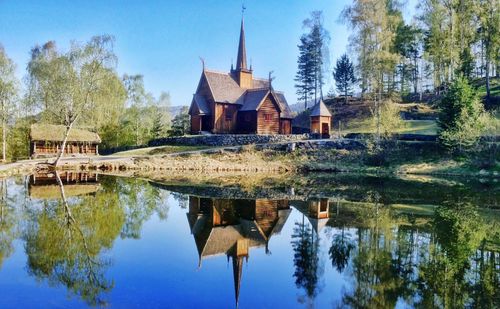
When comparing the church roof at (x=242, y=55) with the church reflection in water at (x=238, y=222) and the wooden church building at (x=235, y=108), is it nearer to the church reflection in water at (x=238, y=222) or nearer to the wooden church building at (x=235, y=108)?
the wooden church building at (x=235, y=108)

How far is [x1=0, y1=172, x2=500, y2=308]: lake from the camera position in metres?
8.20

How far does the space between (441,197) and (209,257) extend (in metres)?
17.5

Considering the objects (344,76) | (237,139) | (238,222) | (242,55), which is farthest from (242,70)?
(238,222)

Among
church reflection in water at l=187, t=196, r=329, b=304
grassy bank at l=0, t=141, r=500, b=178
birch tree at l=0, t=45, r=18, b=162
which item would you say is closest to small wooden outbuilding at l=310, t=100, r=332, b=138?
grassy bank at l=0, t=141, r=500, b=178

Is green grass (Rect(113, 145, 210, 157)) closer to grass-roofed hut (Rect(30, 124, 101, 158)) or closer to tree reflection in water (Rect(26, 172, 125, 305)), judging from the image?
grass-roofed hut (Rect(30, 124, 101, 158))

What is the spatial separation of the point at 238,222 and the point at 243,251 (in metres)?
3.73

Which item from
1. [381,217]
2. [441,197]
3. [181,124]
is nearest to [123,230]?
[381,217]

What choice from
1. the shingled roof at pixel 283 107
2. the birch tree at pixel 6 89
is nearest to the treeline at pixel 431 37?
the shingled roof at pixel 283 107

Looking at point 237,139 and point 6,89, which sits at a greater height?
point 6,89

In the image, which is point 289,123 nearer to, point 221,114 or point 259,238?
point 221,114

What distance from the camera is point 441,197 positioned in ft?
76.0

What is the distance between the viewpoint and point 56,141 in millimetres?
46812

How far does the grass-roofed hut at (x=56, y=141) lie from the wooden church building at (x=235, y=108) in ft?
43.5

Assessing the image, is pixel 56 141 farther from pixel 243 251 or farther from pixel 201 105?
pixel 243 251
